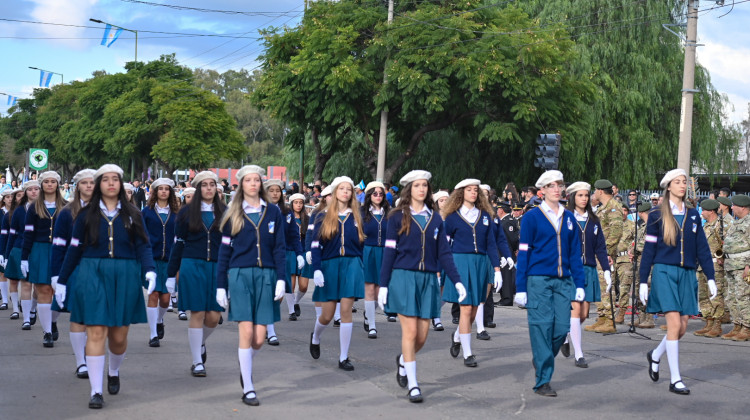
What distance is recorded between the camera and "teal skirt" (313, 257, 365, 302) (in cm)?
973

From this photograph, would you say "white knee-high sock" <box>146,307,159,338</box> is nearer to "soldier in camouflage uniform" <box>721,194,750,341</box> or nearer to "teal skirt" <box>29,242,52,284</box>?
"teal skirt" <box>29,242,52,284</box>

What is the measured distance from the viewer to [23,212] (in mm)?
11711

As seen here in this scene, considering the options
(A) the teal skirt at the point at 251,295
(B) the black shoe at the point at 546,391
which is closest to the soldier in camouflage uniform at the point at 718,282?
(B) the black shoe at the point at 546,391

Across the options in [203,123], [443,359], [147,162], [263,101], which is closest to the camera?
[443,359]

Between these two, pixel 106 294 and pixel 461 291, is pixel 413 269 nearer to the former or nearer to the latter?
pixel 461 291

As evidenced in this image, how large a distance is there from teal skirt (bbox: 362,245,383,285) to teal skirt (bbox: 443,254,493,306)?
1.97 m

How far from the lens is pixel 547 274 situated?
804 centimetres

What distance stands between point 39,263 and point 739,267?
9.04 metres

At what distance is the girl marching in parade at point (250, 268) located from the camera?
24.4 ft

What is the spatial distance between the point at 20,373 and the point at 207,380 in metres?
1.78

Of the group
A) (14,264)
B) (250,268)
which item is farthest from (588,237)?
(14,264)

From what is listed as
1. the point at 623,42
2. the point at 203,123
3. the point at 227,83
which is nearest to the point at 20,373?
the point at 623,42

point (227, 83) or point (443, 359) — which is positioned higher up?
point (227, 83)

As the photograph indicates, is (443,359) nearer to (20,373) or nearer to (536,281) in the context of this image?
(536,281)
